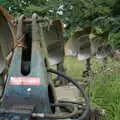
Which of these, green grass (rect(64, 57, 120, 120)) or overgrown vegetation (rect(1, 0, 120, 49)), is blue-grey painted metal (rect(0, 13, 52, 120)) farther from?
overgrown vegetation (rect(1, 0, 120, 49))

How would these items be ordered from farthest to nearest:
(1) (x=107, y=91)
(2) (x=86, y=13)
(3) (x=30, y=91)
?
(2) (x=86, y=13)
(1) (x=107, y=91)
(3) (x=30, y=91)

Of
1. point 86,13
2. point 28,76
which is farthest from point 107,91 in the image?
point 86,13

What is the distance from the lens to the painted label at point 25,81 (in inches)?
131

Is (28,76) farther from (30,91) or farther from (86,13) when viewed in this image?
(86,13)

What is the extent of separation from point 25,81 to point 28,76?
5 cm

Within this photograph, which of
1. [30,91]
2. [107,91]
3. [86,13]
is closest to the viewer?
[30,91]

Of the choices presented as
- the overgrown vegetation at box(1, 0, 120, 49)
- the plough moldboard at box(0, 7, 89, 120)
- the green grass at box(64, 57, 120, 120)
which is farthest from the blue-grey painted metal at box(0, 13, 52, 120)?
the overgrown vegetation at box(1, 0, 120, 49)

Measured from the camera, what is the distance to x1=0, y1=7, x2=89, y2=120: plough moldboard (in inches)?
128

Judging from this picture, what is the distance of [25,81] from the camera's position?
3332mm

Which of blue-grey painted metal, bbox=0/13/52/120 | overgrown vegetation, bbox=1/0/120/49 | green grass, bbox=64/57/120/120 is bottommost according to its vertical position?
green grass, bbox=64/57/120/120

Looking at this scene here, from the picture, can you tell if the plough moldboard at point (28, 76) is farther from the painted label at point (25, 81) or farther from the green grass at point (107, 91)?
the green grass at point (107, 91)

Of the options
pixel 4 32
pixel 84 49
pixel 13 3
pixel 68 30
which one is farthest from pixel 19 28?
pixel 13 3

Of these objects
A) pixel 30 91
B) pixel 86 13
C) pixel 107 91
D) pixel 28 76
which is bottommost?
pixel 107 91

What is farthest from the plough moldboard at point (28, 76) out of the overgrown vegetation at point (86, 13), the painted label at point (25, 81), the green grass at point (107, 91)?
the overgrown vegetation at point (86, 13)
